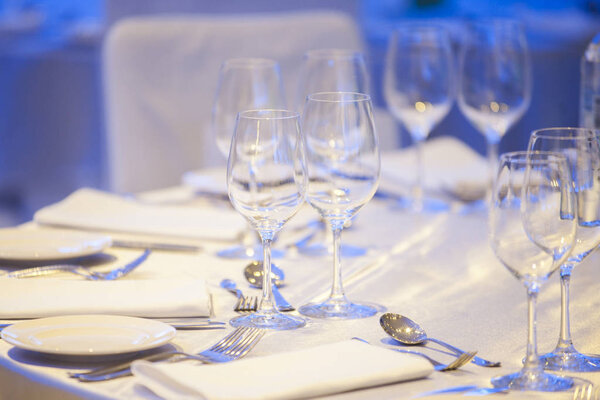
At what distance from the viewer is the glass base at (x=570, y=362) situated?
90 centimetres

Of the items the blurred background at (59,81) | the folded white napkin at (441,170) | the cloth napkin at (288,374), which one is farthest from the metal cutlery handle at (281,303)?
the blurred background at (59,81)

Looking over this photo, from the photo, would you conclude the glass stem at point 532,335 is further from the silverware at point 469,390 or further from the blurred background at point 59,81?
the blurred background at point 59,81

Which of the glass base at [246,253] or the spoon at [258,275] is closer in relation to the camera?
the spoon at [258,275]

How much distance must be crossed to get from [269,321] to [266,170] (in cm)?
18

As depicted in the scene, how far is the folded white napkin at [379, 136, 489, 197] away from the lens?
1.81 m

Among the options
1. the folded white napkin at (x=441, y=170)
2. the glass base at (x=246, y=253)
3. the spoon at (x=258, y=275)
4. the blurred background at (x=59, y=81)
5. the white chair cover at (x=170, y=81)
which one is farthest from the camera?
the blurred background at (x=59, y=81)

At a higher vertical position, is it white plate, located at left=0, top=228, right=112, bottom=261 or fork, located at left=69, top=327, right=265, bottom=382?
white plate, located at left=0, top=228, right=112, bottom=261

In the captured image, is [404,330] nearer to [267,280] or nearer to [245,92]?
[267,280]

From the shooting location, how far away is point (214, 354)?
0.91m

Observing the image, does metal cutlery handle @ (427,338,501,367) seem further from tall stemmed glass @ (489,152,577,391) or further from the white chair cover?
the white chair cover

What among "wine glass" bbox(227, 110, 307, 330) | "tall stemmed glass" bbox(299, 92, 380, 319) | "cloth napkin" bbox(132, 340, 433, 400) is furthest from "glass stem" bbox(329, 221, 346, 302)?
"cloth napkin" bbox(132, 340, 433, 400)

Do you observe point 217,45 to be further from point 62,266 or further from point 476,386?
point 476,386

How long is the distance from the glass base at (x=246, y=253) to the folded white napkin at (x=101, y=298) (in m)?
0.27

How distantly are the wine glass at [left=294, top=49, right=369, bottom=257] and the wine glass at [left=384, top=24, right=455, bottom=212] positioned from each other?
0.26m
